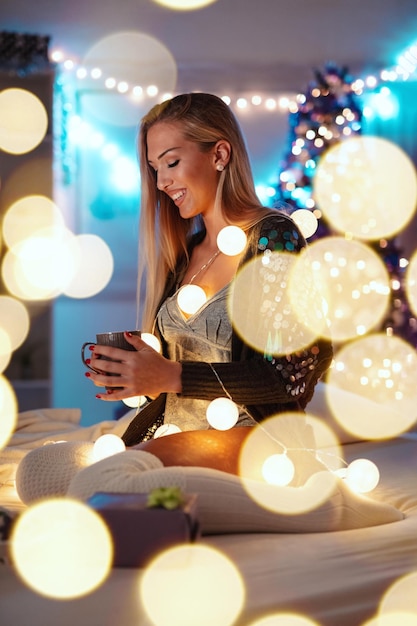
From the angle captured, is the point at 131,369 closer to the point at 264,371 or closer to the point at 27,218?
the point at 264,371

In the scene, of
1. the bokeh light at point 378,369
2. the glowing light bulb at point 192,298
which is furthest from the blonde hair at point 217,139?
the bokeh light at point 378,369

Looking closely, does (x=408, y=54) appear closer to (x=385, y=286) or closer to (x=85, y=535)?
(x=385, y=286)

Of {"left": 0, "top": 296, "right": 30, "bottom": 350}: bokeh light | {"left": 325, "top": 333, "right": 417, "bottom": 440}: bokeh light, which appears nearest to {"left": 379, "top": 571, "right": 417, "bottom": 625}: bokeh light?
{"left": 325, "top": 333, "right": 417, "bottom": 440}: bokeh light

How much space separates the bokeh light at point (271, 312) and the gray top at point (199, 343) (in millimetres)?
60

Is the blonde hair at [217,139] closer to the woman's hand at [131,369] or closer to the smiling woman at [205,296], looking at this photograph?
the smiling woman at [205,296]

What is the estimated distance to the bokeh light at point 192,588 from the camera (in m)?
1.03

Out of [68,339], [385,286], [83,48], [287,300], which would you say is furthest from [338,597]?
[83,48]

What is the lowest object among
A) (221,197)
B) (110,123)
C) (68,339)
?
(68,339)

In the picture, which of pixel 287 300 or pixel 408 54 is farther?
pixel 408 54

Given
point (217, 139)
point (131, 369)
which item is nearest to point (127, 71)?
point (217, 139)

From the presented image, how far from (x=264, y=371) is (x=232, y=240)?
0.35 meters

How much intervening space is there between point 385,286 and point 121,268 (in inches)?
65.8

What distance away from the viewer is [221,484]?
1.36 m

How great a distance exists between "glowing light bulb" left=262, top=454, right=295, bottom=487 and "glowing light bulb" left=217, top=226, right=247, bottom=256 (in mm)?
521
